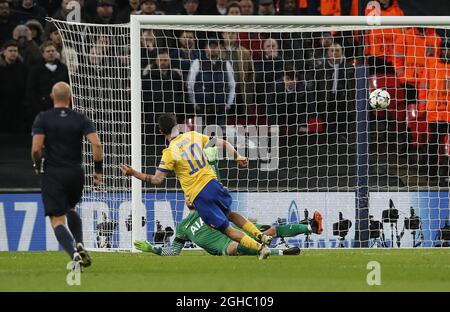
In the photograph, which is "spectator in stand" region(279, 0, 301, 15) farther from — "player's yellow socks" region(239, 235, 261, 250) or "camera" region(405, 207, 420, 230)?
"player's yellow socks" region(239, 235, 261, 250)

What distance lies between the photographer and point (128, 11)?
21125 mm

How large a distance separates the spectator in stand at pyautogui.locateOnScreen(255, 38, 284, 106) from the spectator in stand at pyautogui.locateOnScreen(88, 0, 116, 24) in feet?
8.73

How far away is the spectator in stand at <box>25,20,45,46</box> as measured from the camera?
20.8 m

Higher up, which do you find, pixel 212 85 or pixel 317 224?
pixel 212 85

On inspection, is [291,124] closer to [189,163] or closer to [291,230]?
[291,230]

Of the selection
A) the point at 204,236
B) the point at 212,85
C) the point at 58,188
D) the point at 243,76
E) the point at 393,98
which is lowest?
the point at 204,236

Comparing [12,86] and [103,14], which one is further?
[103,14]

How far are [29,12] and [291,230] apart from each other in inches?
262

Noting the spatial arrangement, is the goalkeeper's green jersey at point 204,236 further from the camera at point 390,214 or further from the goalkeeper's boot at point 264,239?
the camera at point 390,214

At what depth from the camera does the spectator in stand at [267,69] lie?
20.1m

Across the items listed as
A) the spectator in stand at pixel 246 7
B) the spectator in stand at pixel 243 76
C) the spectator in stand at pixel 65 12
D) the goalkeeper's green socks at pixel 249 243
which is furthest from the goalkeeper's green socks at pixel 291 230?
the spectator in stand at pixel 65 12

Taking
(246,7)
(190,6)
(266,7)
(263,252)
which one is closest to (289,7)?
(266,7)

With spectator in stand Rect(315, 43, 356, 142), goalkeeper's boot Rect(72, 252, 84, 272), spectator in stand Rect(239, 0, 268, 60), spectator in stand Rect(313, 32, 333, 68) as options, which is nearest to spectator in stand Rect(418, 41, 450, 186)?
spectator in stand Rect(315, 43, 356, 142)

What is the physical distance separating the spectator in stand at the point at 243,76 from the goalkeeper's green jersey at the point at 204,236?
3.69 m
